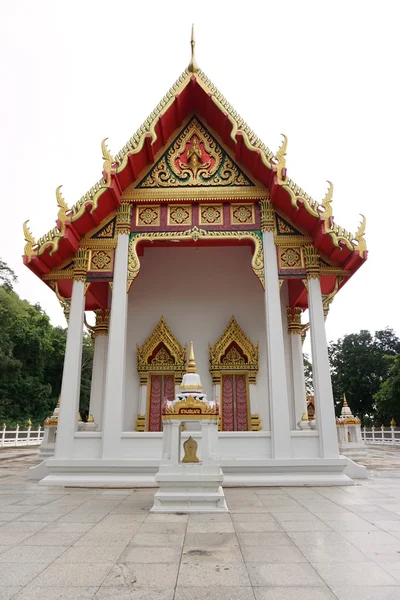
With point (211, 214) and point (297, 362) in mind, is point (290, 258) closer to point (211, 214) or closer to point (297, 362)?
point (211, 214)

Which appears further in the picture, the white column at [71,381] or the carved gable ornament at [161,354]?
the carved gable ornament at [161,354]

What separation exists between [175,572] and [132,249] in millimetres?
6076

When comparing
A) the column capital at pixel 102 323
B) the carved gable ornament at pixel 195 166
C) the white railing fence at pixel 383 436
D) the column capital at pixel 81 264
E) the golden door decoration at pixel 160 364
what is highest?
the carved gable ornament at pixel 195 166

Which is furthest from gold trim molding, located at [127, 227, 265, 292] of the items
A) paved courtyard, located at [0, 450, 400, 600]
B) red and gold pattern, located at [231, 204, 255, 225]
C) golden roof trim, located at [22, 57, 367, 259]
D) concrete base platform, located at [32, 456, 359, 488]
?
paved courtyard, located at [0, 450, 400, 600]

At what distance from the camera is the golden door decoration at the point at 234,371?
9.66m

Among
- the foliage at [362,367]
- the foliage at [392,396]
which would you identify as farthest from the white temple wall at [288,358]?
the foliage at [362,367]

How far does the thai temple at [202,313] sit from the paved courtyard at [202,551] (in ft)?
5.12

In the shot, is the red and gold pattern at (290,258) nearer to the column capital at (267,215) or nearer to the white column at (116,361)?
the column capital at (267,215)

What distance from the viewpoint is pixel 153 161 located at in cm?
846

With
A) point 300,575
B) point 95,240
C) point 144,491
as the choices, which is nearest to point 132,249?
point 95,240

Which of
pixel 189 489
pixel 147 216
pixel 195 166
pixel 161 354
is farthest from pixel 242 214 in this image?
pixel 189 489

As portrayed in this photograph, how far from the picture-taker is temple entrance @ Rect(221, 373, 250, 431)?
9.59 meters

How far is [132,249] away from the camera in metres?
8.10

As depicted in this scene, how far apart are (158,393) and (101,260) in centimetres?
357
